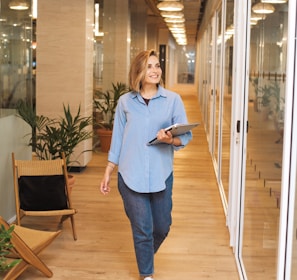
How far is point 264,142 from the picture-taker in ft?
10.2

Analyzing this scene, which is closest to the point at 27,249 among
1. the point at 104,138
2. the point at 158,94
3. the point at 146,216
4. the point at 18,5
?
the point at 146,216

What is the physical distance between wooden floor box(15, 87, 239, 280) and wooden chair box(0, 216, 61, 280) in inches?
6.1

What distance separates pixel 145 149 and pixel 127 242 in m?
1.43

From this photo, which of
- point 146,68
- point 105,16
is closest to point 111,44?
point 105,16

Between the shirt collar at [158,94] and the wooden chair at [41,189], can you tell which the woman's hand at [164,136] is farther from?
the wooden chair at [41,189]

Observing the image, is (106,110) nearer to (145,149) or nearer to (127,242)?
(127,242)

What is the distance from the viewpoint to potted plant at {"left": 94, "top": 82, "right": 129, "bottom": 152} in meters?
9.33

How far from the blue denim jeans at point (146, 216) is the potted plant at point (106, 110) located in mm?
5680

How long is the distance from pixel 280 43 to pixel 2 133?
9.63ft

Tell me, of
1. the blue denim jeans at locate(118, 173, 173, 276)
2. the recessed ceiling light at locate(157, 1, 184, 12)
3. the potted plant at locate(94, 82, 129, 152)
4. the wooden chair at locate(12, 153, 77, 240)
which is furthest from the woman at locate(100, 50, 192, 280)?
the recessed ceiling light at locate(157, 1, 184, 12)

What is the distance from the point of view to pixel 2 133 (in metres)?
4.88

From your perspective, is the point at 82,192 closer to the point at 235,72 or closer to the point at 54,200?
the point at 54,200

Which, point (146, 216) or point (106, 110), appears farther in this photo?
point (106, 110)

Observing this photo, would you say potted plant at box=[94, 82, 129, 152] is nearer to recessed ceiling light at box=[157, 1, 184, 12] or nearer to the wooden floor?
recessed ceiling light at box=[157, 1, 184, 12]
